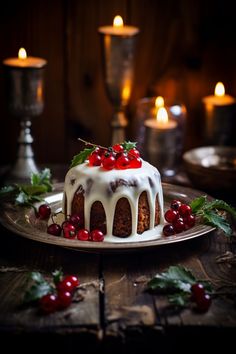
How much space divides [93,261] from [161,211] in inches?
10.5

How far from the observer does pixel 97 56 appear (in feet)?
8.21

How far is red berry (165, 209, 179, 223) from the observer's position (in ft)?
5.63

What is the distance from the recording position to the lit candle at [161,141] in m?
2.28

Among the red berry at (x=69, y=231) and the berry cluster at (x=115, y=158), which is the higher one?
the berry cluster at (x=115, y=158)

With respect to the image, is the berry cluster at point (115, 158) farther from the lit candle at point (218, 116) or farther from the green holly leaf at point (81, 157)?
the lit candle at point (218, 116)

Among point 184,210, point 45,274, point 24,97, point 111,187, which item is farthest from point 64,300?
point 24,97

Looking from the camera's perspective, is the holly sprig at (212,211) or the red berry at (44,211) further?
the red berry at (44,211)

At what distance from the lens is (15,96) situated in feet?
7.08

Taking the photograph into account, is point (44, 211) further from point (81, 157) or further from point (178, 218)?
point (178, 218)

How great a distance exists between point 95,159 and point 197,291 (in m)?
0.48

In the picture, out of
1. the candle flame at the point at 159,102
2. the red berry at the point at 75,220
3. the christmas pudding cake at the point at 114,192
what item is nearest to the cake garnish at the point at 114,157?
the christmas pudding cake at the point at 114,192

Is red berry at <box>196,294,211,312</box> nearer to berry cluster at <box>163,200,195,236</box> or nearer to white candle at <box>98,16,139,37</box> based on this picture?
berry cluster at <box>163,200,195,236</box>

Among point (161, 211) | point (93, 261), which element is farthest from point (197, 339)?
point (161, 211)

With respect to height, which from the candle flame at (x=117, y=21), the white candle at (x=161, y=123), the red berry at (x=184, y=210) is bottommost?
the red berry at (x=184, y=210)
